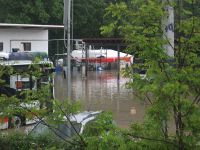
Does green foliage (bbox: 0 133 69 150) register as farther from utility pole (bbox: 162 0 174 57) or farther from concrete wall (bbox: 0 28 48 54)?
concrete wall (bbox: 0 28 48 54)

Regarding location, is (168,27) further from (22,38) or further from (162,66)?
(22,38)

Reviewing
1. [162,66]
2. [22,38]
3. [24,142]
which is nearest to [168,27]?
[162,66]

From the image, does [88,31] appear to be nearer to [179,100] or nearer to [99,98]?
[99,98]

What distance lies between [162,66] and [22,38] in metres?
42.0

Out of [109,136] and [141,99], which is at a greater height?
[141,99]

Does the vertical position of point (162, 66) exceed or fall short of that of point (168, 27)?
it falls short

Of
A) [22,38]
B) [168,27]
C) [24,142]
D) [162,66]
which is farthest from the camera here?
[22,38]

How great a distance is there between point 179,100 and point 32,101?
2.13 metres

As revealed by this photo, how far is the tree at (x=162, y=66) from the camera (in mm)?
5383

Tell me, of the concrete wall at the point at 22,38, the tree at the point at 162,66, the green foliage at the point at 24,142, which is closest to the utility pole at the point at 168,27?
the tree at the point at 162,66

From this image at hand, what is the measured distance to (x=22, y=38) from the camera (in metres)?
46.8

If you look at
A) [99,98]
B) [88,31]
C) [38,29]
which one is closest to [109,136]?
[99,98]

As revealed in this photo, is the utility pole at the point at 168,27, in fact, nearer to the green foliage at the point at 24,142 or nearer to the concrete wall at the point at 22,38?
the green foliage at the point at 24,142

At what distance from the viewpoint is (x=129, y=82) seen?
18.7ft
